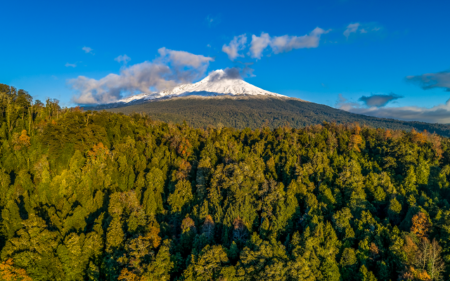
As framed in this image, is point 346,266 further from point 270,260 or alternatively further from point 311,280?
point 270,260

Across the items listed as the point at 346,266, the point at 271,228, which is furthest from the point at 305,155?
the point at 346,266

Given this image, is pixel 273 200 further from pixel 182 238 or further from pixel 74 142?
pixel 74 142

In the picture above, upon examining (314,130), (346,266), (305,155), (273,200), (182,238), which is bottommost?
(346,266)

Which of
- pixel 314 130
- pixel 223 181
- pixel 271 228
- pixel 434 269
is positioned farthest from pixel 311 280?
pixel 314 130

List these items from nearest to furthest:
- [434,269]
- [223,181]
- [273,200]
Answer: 1. [434,269]
2. [273,200]
3. [223,181]

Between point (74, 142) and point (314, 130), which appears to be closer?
point (74, 142)

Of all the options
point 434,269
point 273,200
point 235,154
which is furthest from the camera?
point 235,154

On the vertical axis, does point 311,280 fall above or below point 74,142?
below
